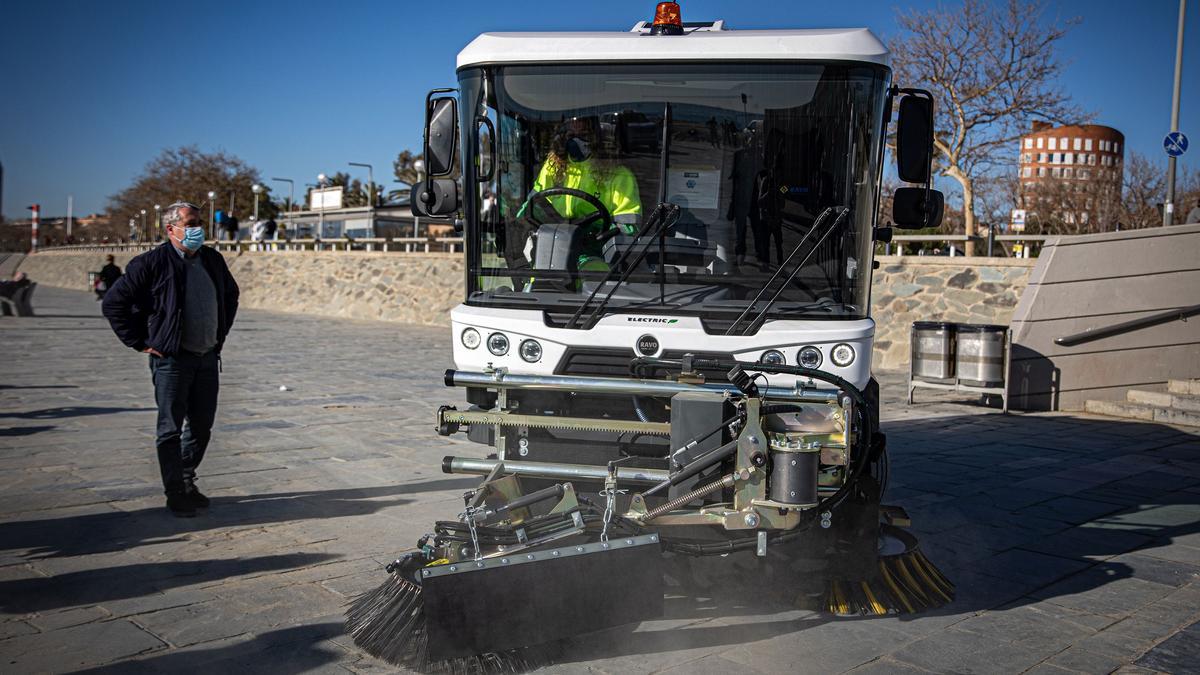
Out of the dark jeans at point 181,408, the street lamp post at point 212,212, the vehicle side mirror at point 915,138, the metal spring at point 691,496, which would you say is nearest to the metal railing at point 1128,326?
the vehicle side mirror at point 915,138

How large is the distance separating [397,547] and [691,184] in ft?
8.46

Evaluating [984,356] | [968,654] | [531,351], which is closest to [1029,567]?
[968,654]

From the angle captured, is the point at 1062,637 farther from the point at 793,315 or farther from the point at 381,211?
the point at 381,211

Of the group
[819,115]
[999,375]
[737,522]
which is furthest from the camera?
[999,375]

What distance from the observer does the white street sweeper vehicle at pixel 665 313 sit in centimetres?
436

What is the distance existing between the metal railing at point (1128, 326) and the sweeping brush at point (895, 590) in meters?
7.78

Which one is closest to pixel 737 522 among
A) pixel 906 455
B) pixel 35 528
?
pixel 35 528

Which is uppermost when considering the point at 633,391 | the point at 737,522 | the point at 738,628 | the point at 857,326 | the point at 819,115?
the point at 819,115

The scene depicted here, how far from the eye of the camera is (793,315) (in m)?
5.19

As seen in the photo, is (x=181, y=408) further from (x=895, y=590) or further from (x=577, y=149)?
(x=895, y=590)

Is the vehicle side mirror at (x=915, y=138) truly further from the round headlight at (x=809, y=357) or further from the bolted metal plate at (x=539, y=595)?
the bolted metal plate at (x=539, y=595)

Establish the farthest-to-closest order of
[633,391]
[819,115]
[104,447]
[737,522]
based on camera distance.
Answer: [104,447] → [819,115] → [633,391] → [737,522]

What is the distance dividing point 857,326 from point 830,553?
1109 millimetres

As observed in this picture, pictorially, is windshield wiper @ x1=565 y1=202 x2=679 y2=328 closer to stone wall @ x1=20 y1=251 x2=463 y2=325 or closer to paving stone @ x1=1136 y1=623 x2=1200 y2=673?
paving stone @ x1=1136 y1=623 x2=1200 y2=673
